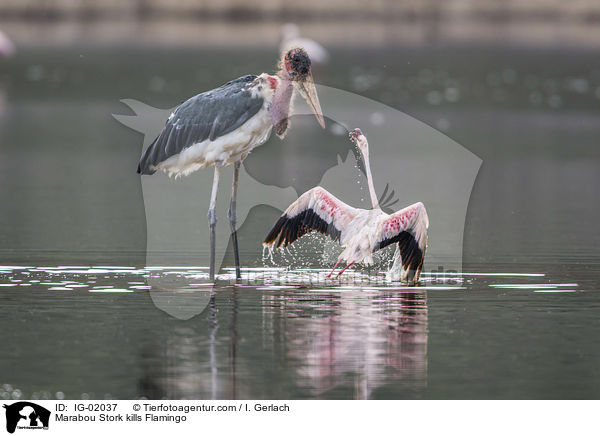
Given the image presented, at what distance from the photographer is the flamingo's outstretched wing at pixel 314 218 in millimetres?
10734

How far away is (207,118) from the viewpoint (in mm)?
10766

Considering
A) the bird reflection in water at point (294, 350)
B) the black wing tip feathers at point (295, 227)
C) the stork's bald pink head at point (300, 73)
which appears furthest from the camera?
the stork's bald pink head at point (300, 73)

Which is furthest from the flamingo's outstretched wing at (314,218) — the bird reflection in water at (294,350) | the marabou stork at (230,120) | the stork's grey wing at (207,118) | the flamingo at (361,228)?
the bird reflection in water at (294,350)

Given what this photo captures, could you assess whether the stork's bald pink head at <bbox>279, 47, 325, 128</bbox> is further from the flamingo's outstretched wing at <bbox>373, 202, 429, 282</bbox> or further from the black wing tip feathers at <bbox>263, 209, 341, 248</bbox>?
the flamingo's outstretched wing at <bbox>373, 202, 429, 282</bbox>

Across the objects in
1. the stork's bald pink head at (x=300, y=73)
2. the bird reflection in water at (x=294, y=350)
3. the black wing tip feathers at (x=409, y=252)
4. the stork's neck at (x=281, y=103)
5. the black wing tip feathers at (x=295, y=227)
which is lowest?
the bird reflection in water at (x=294, y=350)

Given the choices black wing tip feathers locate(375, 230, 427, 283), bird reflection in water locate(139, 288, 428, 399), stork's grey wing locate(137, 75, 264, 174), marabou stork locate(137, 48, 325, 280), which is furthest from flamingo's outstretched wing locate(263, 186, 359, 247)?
bird reflection in water locate(139, 288, 428, 399)

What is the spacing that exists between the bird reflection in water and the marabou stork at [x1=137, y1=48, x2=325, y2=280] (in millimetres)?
1546

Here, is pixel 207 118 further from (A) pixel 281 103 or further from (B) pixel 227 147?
(A) pixel 281 103

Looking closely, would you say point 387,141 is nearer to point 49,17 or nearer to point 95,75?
point 95,75

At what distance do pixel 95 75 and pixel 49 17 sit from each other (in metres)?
15.9

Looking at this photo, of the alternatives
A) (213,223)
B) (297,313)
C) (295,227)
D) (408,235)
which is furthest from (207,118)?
(297,313)

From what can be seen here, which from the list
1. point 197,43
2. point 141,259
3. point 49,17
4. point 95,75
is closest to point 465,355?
point 141,259

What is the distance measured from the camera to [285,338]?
7953 mm

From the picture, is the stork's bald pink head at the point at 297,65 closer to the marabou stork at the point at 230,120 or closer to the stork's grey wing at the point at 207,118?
the marabou stork at the point at 230,120
